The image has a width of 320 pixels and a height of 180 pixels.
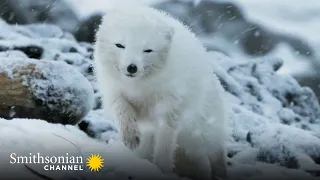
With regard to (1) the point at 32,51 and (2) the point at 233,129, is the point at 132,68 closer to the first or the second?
(2) the point at 233,129

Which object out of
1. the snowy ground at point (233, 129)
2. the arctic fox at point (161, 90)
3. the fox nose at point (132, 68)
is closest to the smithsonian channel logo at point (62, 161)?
the snowy ground at point (233, 129)

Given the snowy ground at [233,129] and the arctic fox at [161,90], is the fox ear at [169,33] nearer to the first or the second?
the arctic fox at [161,90]

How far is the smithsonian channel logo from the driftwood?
900 millimetres

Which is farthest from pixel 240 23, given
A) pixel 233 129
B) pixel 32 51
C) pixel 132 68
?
pixel 132 68

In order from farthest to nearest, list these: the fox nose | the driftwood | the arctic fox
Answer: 1. the driftwood
2. the arctic fox
3. the fox nose

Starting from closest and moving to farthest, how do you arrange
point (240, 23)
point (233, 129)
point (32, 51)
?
1. point (233, 129)
2. point (32, 51)
3. point (240, 23)

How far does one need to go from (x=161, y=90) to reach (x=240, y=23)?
79.8 inches

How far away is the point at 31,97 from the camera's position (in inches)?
129

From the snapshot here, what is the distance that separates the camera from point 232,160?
3275mm

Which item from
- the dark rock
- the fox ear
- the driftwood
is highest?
the dark rock

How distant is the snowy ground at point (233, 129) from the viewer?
2463 mm

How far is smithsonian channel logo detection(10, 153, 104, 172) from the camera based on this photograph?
2.37 metres

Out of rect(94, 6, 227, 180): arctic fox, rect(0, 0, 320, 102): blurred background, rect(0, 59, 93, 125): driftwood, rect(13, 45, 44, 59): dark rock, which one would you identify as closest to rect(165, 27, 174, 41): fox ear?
rect(94, 6, 227, 180): arctic fox

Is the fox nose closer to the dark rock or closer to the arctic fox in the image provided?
the arctic fox
